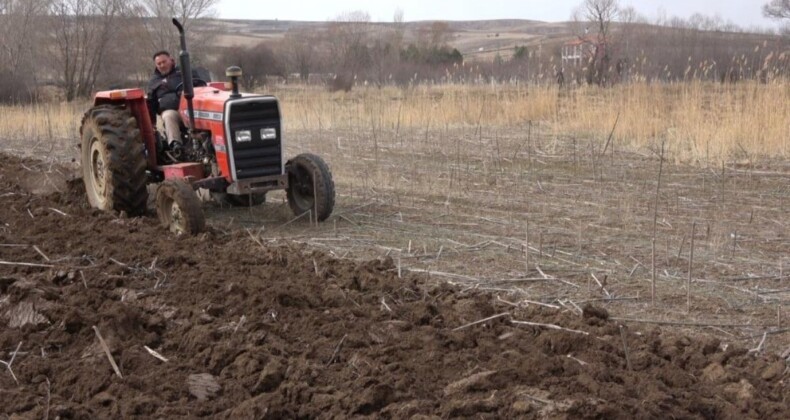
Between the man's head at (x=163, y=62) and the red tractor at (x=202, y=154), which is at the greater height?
the man's head at (x=163, y=62)

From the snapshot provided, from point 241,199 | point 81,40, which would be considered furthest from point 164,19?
point 241,199

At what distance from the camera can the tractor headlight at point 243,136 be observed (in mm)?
7664

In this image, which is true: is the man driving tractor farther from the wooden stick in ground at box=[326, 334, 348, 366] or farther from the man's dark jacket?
the wooden stick in ground at box=[326, 334, 348, 366]

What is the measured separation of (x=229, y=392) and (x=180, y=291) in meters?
1.63

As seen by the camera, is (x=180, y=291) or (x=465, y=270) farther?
(x=465, y=270)

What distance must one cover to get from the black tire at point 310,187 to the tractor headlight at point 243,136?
24.0 inches

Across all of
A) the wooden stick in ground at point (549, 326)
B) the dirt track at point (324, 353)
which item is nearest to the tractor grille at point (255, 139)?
the dirt track at point (324, 353)

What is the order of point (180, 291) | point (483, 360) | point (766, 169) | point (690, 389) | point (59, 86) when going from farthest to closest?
point (59, 86)
point (766, 169)
point (180, 291)
point (483, 360)
point (690, 389)

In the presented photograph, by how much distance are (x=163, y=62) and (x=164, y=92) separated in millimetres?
288

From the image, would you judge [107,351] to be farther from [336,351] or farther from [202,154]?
[202,154]

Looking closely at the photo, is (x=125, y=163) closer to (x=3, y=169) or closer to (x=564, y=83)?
(x=3, y=169)

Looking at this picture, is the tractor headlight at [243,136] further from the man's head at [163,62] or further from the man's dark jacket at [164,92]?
the man's head at [163,62]

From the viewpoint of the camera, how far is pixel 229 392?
4.02 m

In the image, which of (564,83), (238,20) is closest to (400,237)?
(564,83)
